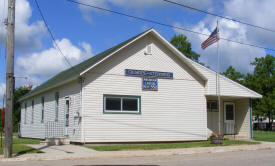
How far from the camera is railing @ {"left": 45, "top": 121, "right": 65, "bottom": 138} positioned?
20.2 metres

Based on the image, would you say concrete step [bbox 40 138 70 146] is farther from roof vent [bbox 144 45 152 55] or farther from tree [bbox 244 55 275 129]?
tree [bbox 244 55 275 129]

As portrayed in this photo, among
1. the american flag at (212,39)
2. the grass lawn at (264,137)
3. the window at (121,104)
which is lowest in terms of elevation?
the grass lawn at (264,137)

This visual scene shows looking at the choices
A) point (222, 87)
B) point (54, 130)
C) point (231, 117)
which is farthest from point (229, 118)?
point (54, 130)

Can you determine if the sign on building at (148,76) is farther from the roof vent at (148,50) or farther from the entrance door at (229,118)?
the entrance door at (229,118)

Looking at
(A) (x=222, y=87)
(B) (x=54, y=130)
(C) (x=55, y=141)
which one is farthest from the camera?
(A) (x=222, y=87)

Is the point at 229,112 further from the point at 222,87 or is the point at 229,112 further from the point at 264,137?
the point at 264,137

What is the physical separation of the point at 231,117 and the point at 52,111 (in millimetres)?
12660

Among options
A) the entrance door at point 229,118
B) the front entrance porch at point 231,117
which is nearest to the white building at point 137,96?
the front entrance porch at point 231,117

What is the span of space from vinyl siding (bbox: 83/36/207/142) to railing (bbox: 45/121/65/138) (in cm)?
326

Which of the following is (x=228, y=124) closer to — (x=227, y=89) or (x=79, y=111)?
A: (x=227, y=89)

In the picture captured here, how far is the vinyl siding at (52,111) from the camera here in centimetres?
1838

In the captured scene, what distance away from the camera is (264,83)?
56.7 m

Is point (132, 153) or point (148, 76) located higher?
point (148, 76)

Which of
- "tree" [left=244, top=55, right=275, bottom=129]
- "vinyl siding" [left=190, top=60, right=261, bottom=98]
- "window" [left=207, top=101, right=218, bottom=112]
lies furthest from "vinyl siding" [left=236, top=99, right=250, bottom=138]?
"tree" [left=244, top=55, right=275, bottom=129]
